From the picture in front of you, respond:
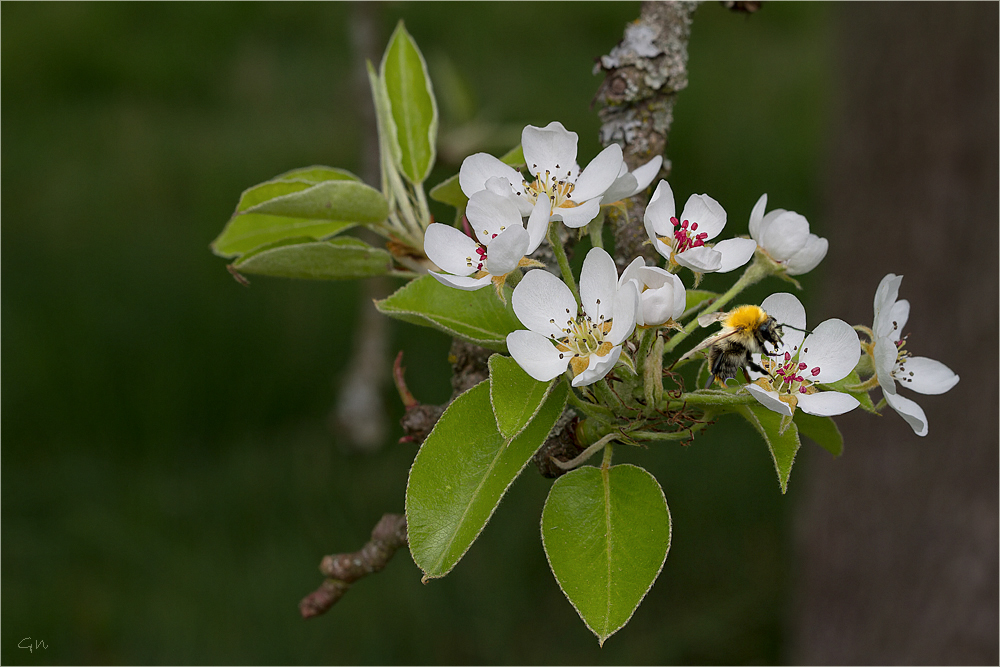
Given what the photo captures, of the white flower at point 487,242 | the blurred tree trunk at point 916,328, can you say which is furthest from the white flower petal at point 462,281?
the blurred tree trunk at point 916,328

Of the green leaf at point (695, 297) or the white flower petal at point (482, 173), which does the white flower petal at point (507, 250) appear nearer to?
the white flower petal at point (482, 173)

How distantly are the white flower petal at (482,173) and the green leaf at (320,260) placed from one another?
0.18 m

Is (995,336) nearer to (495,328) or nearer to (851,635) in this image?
(851,635)

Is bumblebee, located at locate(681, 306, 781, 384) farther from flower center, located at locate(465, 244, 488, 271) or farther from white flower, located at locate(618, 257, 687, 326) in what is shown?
flower center, located at locate(465, 244, 488, 271)

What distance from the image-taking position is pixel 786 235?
93 centimetres

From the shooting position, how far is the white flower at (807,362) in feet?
2.65

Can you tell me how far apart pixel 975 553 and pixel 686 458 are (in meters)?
1.17

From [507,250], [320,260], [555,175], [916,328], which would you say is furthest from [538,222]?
[916,328]

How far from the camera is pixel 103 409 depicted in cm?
332

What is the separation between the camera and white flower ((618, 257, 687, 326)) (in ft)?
2.51

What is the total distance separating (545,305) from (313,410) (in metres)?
2.87

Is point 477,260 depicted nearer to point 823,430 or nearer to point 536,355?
point 536,355

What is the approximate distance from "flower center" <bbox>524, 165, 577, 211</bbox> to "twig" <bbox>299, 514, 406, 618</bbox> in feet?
1.49

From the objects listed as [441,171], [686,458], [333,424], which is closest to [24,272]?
[333,424]
